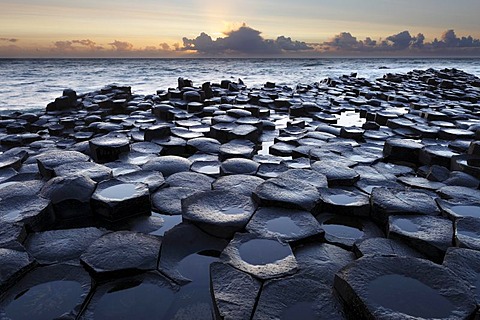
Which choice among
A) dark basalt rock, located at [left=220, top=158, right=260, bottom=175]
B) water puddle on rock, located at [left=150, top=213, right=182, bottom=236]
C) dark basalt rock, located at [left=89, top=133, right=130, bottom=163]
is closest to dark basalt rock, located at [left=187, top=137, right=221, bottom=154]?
dark basalt rock, located at [left=220, top=158, right=260, bottom=175]

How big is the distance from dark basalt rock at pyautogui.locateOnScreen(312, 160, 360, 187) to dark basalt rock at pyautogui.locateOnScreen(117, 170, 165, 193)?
1.71 m

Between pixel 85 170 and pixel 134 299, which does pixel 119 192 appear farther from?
pixel 134 299

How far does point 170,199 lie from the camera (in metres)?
3.01

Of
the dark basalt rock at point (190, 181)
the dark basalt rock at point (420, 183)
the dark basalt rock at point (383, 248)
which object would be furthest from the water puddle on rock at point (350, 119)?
the dark basalt rock at point (383, 248)

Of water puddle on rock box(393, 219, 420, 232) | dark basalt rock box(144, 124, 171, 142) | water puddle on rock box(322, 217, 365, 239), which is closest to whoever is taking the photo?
water puddle on rock box(393, 219, 420, 232)

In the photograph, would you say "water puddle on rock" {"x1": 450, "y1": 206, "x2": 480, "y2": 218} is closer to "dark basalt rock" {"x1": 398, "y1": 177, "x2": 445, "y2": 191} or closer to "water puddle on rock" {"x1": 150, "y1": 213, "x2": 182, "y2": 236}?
"dark basalt rock" {"x1": 398, "y1": 177, "x2": 445, "y2": 191}

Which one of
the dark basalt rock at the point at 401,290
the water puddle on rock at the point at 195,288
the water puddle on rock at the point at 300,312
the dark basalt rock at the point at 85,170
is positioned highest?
the dark basalt rock at the point at 85,170

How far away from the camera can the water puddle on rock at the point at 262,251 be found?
2029mm

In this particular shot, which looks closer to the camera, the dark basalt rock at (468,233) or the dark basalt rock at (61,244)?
the dark basalt rock at (61,244)

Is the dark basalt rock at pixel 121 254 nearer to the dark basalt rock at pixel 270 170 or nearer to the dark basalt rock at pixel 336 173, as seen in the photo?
the dark basalt rock at pixel 270 170

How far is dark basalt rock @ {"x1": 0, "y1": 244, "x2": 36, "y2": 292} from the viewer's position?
185cm

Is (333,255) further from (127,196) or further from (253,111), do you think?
(253,111)

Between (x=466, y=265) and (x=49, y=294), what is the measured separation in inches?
98.5

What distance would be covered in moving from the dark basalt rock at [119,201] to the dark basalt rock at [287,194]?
39.4 inches
